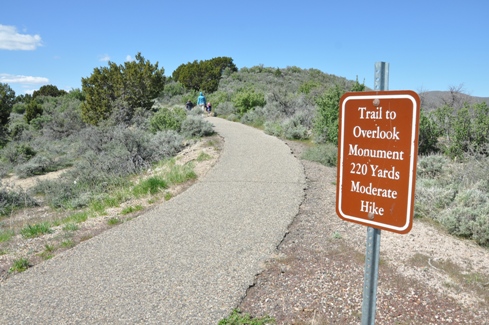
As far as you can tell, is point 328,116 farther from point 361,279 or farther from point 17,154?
point 17,154

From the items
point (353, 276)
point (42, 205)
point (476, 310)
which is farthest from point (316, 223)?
point (42, 205)

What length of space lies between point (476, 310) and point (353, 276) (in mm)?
1273

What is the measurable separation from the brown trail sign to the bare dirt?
81.9 inches

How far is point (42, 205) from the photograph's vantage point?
1173 cm

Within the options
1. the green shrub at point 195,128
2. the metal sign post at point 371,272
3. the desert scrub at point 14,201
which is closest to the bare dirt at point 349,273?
the metal sign post at point 371,272

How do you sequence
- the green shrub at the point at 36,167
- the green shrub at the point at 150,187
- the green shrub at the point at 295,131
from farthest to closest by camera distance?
the green shrub at the point at 295,131 → the green shrub at the point at 36,167 → the green shrub at the point at 150,187

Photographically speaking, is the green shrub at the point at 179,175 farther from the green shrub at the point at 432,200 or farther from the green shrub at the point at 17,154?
the green shrub at the point at 17,154

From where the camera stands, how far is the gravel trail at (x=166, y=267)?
4133 millimetres

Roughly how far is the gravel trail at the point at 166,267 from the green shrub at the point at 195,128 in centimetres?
920

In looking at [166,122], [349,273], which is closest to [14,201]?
[166,122]

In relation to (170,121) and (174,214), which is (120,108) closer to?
(170,121)

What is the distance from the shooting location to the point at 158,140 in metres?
16.1

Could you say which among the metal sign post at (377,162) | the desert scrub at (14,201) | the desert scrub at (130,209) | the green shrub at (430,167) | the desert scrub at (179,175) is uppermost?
the metal sign post at (377,162)

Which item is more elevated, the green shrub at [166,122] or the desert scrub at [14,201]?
the green shrub at [166,122]
